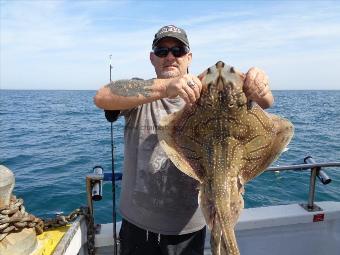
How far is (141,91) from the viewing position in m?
2.82

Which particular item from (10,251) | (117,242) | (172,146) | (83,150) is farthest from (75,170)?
(172,146)

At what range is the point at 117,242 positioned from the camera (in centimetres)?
405

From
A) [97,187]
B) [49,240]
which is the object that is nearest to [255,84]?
[97,187]

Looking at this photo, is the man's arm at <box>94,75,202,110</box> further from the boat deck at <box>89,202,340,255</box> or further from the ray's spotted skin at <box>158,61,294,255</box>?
the boat deck at <box>89,202,340,255</box>

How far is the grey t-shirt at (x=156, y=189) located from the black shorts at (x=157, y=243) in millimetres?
100

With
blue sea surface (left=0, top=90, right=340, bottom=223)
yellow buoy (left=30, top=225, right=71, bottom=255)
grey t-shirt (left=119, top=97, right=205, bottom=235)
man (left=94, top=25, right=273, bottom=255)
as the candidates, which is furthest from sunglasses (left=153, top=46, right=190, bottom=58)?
blue sea surface (left=0, top=90, right=340, bottom=223)

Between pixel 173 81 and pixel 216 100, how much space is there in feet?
1.18

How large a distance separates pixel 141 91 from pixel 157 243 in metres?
1.46

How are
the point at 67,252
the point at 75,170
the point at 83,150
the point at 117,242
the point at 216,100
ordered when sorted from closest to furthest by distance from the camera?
the point at 216,100, the point at 67,252, the point at 117,242, the point at 75,170, the point at 83,150

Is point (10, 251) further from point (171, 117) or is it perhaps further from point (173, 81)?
point (173, 81)

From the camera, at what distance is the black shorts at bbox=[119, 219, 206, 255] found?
327 centimetres

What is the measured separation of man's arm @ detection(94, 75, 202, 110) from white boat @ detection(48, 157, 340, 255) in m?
2.01

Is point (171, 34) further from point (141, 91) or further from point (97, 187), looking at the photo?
point (97, 187)

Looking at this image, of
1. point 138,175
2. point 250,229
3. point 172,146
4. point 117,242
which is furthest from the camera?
point 250,229
